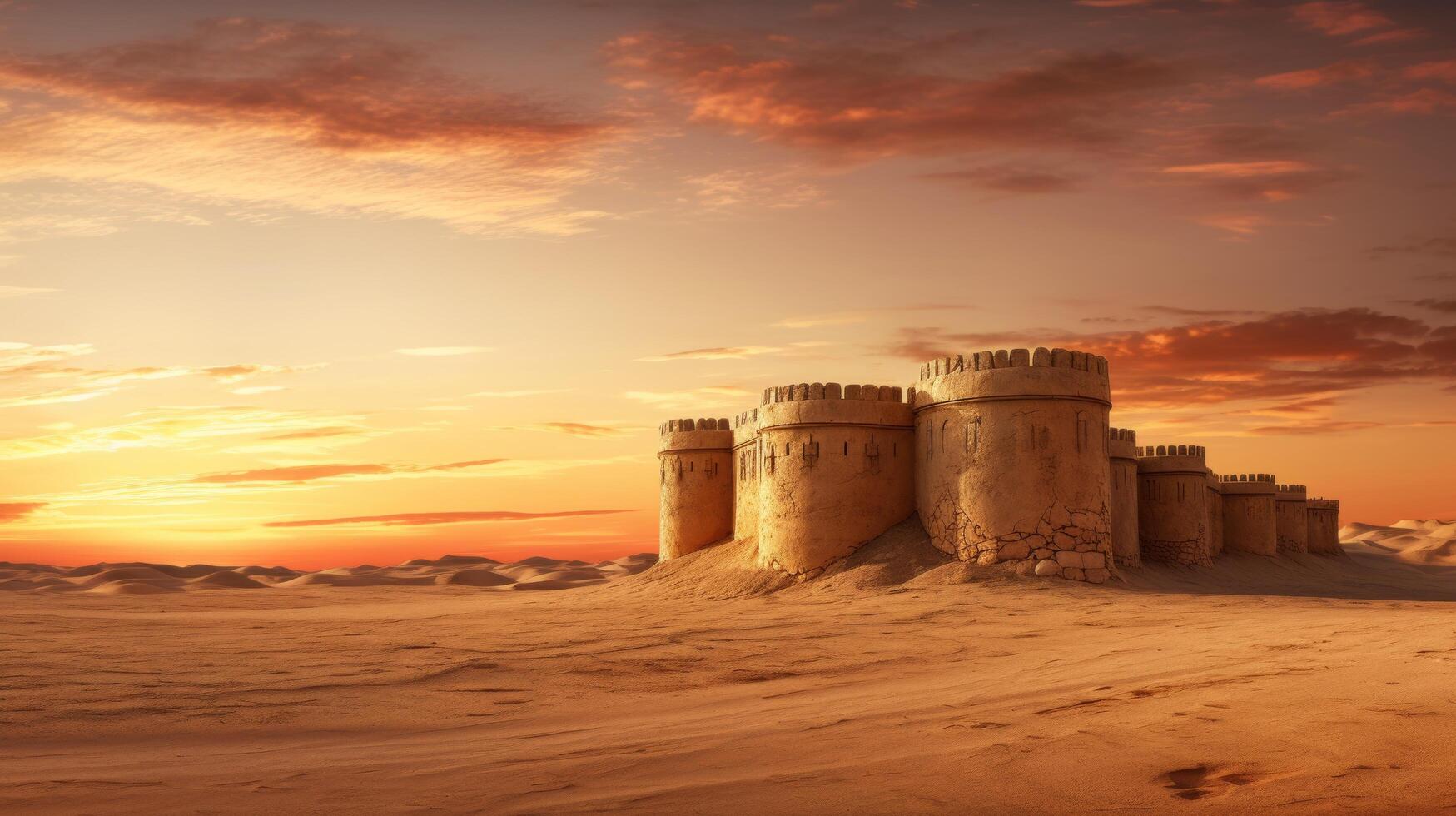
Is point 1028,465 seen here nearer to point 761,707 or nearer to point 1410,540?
point 761,707

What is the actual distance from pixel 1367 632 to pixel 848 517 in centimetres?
1060

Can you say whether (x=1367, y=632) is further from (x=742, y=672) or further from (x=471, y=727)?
(x=471, y=727)

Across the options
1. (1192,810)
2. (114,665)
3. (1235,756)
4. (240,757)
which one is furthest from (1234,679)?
(114,665)

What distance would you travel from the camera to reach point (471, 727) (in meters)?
8.98

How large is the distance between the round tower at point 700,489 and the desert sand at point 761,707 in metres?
9.54

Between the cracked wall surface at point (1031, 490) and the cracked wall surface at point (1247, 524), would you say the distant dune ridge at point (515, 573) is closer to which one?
the cracked wall surface at point (1031, 490)

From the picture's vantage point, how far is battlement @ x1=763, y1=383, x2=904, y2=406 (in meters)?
21.9

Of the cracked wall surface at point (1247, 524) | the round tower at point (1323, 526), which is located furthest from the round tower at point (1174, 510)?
the round tower at point (1323, 526)

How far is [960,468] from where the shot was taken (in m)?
20.5

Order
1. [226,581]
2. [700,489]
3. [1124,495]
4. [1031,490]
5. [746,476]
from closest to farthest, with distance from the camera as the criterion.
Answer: [1031,490] < [1124,495] < [746,476] < [700,489] < [226,581]

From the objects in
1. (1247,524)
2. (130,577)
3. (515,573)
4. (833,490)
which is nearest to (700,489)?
(833,490)

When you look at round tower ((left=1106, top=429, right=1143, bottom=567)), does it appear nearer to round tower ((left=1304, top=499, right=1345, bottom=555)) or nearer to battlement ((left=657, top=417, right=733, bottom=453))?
battlement ((left=657, top=417, right=733, bottom=453))

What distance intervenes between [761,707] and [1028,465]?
11.7m

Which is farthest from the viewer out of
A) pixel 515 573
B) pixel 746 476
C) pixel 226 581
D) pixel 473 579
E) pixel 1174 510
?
pixel 515 573
